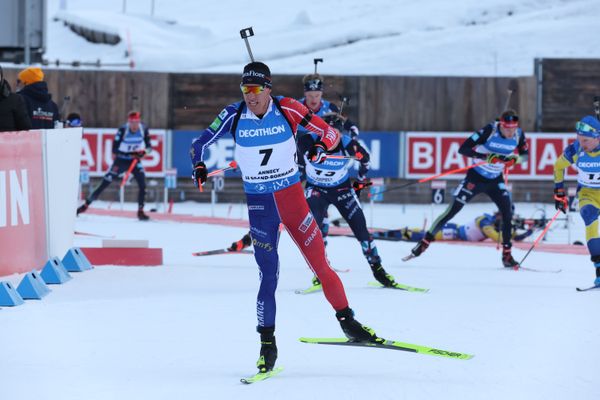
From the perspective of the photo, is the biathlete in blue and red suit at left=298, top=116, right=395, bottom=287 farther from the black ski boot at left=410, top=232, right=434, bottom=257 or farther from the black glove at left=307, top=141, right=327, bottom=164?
the black glove at left=307, top=141, right=327, bottom=164

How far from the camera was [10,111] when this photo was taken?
1132cm

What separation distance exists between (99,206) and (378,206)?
232 inches

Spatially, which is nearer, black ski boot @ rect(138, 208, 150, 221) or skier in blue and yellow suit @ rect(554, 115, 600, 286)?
skier in blue and yellow suit @ rect(554, 115, 600, 286)

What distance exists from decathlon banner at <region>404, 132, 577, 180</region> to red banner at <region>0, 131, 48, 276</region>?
13.2 metres

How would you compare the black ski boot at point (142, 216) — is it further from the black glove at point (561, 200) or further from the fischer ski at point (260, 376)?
Result: the fischer ski at point (260, 376)

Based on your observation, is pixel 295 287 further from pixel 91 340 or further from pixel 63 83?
pixel 63 83

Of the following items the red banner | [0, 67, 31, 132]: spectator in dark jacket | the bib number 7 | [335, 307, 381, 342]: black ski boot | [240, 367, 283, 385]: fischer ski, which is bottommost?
[240, 367, 283, 385]: fischer ski

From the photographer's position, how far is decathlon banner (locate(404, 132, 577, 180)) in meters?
23.7

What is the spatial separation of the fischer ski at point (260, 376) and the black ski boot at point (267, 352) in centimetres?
4

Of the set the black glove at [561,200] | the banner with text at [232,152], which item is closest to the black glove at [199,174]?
the black glove at [561,200]

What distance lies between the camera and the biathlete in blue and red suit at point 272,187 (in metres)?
7.36

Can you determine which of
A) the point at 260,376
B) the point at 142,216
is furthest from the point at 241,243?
the point at 260,376

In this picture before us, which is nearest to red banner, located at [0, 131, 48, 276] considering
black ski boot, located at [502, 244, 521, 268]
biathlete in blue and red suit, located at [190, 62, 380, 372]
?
biathlete in blue and red suit, located at [190, 62, 380, 372]

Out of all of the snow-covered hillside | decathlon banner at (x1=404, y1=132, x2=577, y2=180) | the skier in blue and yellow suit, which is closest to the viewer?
the skier in blue and yellow suit
